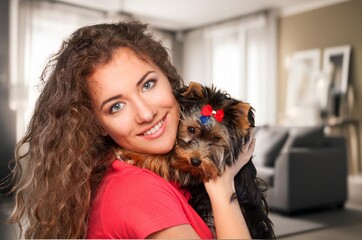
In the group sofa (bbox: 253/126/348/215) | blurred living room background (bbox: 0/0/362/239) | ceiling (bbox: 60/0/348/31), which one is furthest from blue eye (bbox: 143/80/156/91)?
ceiling (bbox: 60/0/348/31)

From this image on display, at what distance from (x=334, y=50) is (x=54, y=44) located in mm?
5293

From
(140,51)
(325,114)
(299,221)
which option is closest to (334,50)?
(325,114)

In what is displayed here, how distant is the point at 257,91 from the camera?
8703 mm

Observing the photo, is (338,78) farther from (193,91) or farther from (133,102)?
(133,102)

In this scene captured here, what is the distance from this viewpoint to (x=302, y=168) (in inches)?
174

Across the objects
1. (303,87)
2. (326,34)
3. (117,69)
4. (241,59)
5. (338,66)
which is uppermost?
(326,34)

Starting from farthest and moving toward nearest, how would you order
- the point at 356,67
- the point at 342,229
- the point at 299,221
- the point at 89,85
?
the point at 356,67 → the point at 299,221 → the point at 342,229 → the point at 89,85

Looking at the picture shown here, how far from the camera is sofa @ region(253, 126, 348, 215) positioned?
14.3 ft

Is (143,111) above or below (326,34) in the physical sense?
below

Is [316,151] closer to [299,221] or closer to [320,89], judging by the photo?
[299,221]

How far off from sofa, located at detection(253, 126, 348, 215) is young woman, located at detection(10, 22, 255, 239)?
11.0ft

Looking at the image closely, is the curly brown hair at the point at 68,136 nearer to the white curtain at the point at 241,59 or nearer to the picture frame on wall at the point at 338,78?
the picture frame on wall at the point at 338,78

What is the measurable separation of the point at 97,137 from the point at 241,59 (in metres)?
8.02

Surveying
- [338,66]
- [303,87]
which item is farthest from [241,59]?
[338,66]
